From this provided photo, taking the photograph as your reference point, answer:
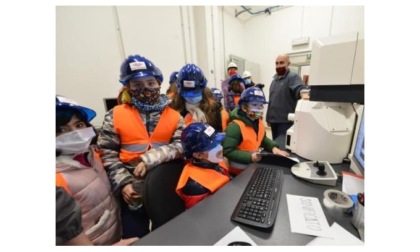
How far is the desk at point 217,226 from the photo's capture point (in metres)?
0.54

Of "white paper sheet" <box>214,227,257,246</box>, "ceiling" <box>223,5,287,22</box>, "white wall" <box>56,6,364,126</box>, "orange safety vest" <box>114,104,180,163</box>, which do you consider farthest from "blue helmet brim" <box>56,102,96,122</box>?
"ceiling" <box>223,5,287,22</box>

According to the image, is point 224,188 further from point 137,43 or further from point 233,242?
point 137,43

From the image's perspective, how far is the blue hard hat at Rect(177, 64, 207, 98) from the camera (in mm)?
1395

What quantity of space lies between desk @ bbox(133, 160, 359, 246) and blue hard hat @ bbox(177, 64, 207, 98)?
0.90 m

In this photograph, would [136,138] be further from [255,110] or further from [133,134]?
[255,110]

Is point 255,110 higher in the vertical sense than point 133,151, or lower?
higher

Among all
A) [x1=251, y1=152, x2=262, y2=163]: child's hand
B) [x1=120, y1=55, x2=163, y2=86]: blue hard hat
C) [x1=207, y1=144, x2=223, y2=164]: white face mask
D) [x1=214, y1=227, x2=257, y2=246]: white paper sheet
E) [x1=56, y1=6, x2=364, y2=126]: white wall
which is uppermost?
[x1=56, y1=6, x2=364, y2=126]: white wall

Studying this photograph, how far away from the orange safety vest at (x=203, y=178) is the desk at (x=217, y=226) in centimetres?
8

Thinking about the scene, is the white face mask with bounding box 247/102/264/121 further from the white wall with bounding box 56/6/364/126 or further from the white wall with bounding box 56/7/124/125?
the white wall with bounding box 56/7/124/125

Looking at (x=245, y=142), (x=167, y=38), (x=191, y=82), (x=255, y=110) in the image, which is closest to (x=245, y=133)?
(x=245, y=142)

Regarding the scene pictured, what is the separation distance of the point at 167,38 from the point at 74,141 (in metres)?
2.58

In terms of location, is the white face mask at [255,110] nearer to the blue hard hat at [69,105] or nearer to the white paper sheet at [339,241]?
the white paper sheet at [339,241]

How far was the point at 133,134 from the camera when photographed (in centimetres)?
96
